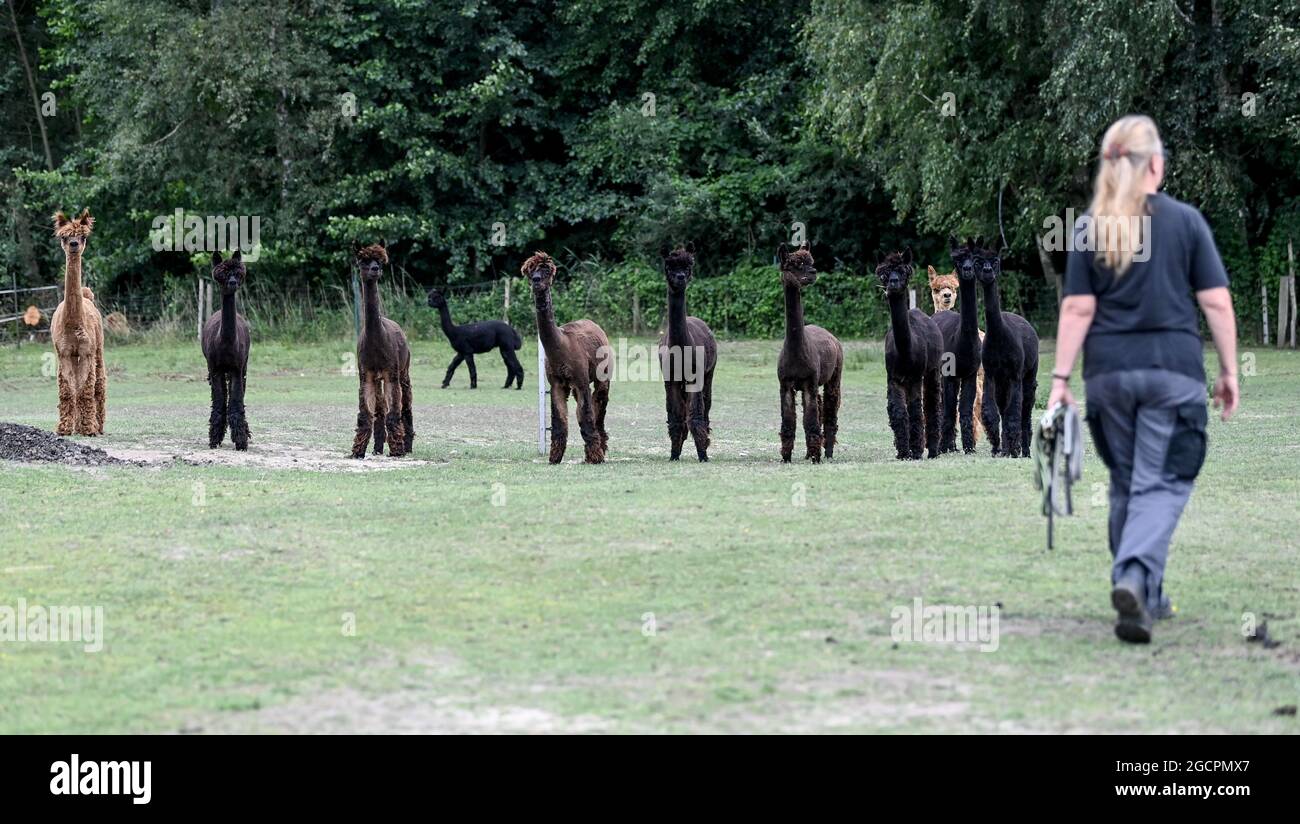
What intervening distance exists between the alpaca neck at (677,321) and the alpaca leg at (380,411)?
2.78 m

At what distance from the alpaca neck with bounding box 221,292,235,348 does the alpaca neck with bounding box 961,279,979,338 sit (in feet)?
22.6

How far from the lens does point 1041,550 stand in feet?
31.4

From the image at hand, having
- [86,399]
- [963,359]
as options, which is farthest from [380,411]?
[963,359]

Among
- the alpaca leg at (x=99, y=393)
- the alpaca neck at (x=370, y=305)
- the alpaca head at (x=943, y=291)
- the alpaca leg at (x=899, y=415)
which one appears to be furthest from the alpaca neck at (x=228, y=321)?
the alpaca head at (x=943, y=291)

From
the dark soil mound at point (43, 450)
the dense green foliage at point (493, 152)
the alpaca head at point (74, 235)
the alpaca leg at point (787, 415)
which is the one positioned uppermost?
the dense green foliage at point (493, 152)

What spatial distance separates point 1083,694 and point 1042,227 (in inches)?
1059

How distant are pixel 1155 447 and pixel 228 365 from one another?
11.2 m

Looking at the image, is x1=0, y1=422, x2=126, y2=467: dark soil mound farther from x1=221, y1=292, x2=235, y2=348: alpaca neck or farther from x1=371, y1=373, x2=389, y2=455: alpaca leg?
x1=371, y1=373, x2=389, y2=455: alpaca leg

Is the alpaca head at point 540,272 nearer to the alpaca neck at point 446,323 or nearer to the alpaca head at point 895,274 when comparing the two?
the alpaca head at point 895,274

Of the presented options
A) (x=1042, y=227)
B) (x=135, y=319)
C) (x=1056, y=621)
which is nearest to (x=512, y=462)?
(x=1056, y=621)

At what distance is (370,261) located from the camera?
15773 millimetres

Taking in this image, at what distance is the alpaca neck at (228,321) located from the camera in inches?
648

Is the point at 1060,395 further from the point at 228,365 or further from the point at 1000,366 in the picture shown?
the point at 228,365

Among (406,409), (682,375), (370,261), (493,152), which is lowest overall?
(406,409)
